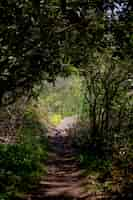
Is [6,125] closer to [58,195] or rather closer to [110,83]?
[110,83]

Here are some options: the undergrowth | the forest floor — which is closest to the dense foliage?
the undergrowth

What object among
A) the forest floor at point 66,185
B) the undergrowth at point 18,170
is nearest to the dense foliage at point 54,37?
the undergrowth at point 18,170

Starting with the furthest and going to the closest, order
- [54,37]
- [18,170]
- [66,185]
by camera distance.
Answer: [18,170], [66,185], [54,37]

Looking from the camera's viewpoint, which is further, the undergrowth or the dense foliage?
the undergrowth

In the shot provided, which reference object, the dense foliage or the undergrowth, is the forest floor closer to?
the undergrowth

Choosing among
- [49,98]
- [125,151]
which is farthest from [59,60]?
[49,98]

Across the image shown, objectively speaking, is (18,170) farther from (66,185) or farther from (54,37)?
(54,37)

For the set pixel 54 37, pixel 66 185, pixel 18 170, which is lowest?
pixel 66 185

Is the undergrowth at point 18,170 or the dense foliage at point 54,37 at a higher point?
the dense foliage at point 54,37

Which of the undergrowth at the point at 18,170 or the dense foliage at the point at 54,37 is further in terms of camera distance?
the undergrowth at the point at 18,170

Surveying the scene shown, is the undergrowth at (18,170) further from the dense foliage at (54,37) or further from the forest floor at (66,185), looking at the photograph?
the forest floor at (66,185)

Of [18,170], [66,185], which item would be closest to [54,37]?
[66,185]

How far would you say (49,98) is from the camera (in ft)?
195

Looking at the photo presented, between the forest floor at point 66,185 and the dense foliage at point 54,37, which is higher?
the dense foliage at point 54,37
